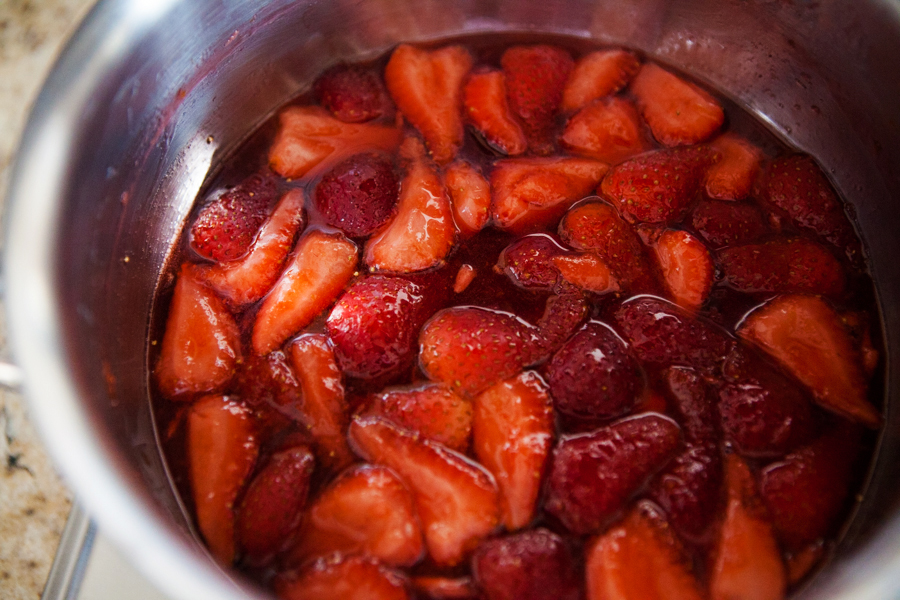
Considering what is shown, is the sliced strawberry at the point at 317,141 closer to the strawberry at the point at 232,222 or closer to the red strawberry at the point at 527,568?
the strawberry at the point at 232,222

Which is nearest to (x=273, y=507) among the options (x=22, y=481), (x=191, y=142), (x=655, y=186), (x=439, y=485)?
(x=439, y=485)

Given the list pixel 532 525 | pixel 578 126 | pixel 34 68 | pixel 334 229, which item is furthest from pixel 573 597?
pixel 34 68

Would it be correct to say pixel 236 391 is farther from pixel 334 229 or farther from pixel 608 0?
pixel 608 0

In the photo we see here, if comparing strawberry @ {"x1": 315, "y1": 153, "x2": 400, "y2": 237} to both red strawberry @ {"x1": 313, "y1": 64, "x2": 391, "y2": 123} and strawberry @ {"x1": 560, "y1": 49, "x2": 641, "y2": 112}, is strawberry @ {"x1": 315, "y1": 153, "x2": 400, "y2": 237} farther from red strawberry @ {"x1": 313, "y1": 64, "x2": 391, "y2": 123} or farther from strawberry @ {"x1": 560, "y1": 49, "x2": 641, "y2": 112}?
strawberry @ {"x1": 560, "y1": 49, "x2": 641, "y2": 112}

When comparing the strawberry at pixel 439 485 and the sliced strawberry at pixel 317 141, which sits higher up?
the sliced strawberry at pixel 317 141

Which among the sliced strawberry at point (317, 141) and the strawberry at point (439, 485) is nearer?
the strawberry at point (439, 485)

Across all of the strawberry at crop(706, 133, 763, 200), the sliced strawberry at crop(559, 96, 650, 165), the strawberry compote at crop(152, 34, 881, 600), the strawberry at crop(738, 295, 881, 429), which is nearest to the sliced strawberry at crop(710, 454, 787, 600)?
the strawberry compote at crop(152, 34, 881, 600)

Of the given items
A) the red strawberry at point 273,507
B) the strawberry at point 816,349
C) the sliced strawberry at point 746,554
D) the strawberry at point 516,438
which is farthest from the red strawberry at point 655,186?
the red strawberry at point 273,507

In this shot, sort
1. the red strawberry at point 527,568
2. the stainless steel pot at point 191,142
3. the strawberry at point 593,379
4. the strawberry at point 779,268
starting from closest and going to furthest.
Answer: the stainless steel pot at point 191,142, the red strawberry at point 527,568, the strawberry at point 593,379, the strawberry at point 779,268
